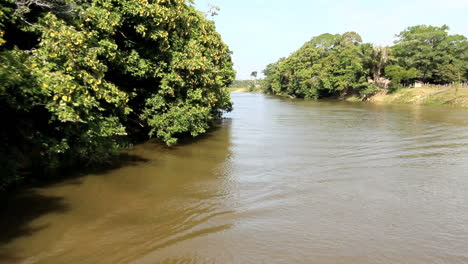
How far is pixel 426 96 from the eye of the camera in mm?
43688

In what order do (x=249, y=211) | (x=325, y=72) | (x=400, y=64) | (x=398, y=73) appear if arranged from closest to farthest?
(x=249, y=211)
(x=398, y=73)
(x=400, y=64)
(x=325, y=72)

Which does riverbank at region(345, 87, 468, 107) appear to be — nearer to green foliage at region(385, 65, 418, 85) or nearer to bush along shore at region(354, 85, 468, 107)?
bush along shore at region(354, 85, 468, 107)

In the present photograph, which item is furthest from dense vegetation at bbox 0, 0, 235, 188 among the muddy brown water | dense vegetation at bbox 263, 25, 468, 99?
dense vegetation at bbox 263, 25, 468, 99

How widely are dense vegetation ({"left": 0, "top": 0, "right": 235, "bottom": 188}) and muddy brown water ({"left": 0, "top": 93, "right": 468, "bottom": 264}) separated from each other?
1255 millimetres

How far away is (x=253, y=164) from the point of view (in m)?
11.8

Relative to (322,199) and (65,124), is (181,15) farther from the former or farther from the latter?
(322,199)

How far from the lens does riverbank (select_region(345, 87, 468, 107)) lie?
39172 mm

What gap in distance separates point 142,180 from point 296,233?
16.3 ft

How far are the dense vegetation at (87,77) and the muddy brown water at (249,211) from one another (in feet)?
4.12

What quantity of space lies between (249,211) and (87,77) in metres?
4.95

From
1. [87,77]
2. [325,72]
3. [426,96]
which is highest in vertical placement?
[325,72]

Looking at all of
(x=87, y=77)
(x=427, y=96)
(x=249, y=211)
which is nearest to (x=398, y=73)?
(x=427, y=96)

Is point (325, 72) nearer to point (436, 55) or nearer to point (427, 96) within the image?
point (436, 55)

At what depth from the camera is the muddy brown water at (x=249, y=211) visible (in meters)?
5.73
